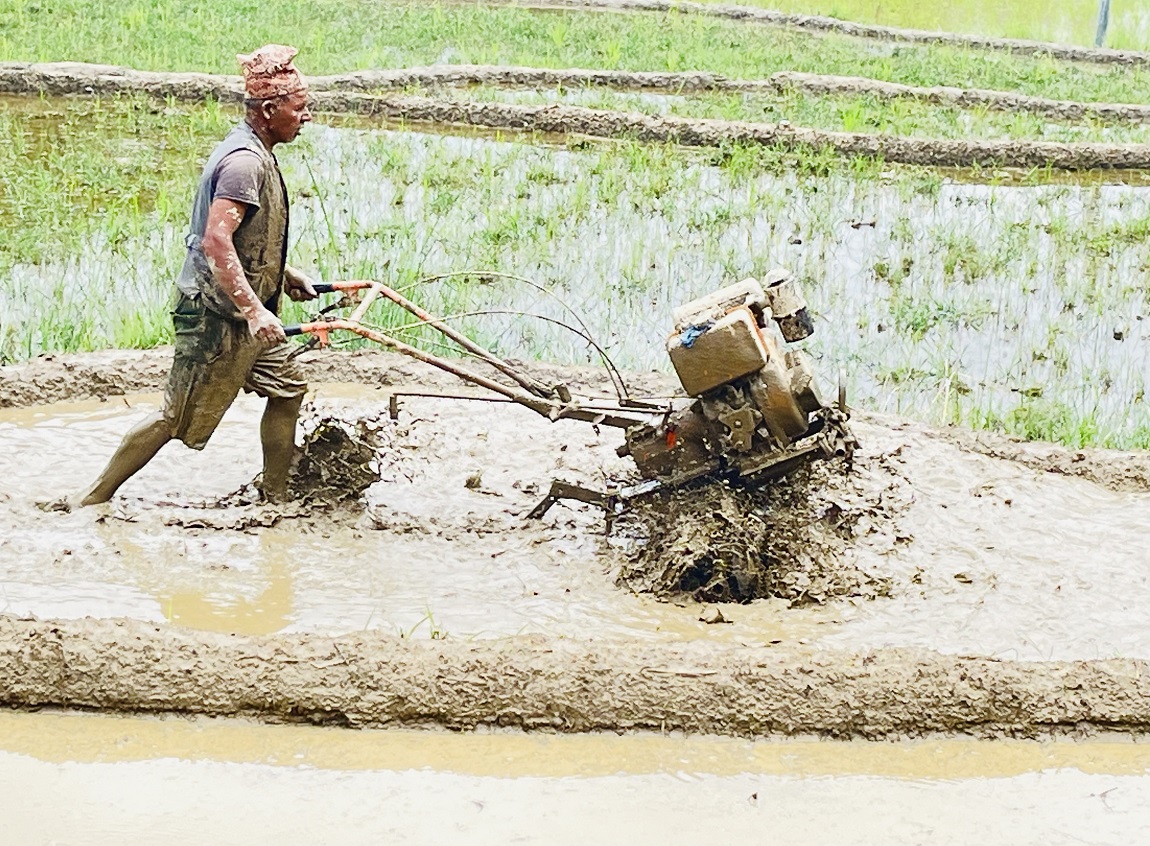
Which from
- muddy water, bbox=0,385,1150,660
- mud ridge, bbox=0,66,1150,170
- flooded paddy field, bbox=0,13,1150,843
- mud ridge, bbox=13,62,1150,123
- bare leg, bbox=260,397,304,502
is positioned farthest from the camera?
mud ridge, bbox=13,62,1150,123

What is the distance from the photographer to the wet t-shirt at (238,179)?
12.2 feet

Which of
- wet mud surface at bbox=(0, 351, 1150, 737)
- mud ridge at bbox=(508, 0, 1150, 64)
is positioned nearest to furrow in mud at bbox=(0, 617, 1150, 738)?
wet mud surface at bbox=(0, 351, 1150, 737)

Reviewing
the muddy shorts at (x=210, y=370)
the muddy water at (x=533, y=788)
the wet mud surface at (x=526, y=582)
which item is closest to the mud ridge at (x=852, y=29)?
the wet mud surface at (x=526, y=582)

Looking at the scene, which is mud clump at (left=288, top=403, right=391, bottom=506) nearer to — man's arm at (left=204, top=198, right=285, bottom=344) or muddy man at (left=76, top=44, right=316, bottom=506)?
muddy man at (left=76, top=44, right=316, bottom=506)

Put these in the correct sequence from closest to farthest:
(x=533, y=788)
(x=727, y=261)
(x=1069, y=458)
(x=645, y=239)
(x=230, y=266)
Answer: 1. (x=533, y=788)
2. (x=230, y=266)
3. (x=1069, y=458)
4. (x=727, y=261)
5. (x=645, y=239)

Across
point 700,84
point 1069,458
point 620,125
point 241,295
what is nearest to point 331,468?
point 241,295

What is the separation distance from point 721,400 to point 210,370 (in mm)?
1451

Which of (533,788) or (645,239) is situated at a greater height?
(645,239)

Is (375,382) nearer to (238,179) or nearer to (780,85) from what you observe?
(238,179)

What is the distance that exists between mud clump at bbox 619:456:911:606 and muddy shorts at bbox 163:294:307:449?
1137 millimetres

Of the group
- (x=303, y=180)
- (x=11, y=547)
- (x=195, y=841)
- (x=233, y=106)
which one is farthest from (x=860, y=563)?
(x=233, y=106)

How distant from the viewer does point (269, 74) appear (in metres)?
3.79

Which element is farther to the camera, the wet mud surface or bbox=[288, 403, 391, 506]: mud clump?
bbox=[288, 403, 391, 506]: mud clump

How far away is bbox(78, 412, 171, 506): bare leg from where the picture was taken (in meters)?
4.07
